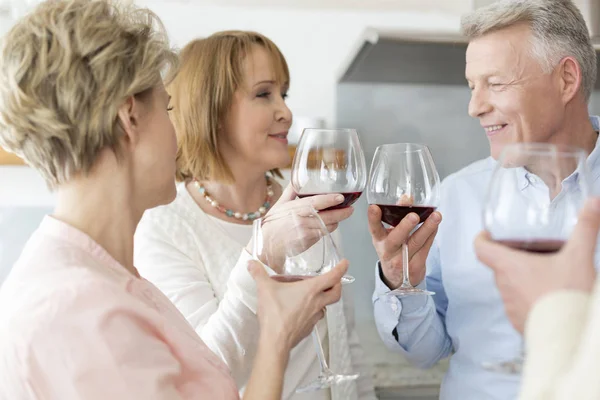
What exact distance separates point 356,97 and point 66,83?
1.94m

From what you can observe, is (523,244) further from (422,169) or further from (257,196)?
(257,196)

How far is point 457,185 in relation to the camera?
156 cm

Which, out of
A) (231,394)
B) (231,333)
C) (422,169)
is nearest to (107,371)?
(231,394)

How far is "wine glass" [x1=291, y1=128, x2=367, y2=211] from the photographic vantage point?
115 cm

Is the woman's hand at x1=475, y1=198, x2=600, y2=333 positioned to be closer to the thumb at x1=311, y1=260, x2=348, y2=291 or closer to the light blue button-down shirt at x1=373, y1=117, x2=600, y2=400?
the thumb at x1=311, y1=260, x2=348, y2=291

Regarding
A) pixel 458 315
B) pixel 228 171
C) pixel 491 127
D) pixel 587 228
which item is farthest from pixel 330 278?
pixel 228 171

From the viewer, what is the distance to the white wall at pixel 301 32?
281cm

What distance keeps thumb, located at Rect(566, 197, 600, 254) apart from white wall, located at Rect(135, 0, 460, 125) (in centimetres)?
229

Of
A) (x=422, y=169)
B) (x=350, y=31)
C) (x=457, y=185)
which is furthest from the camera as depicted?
(x=350, y=31)

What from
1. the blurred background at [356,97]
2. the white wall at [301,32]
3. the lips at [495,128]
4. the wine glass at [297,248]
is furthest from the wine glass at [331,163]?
the white wall at [301,32]

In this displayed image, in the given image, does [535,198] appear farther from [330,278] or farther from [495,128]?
[495,128]

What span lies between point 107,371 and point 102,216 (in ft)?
0.87

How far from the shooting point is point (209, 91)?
1.65 m

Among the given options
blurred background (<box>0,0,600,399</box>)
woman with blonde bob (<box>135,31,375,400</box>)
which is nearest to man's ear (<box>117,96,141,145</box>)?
woman with blonde bob (<box>135,31,375,400</box>)
